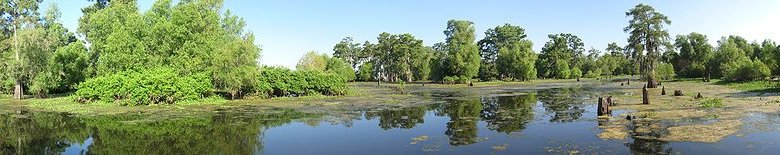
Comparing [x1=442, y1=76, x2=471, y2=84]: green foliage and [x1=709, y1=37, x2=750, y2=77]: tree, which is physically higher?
[x1=709, y1=37, x2=750, y2=77]: tree

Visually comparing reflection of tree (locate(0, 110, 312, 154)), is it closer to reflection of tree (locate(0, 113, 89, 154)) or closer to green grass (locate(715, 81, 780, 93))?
reflection of tree (locate(0, 113, 89, 154))

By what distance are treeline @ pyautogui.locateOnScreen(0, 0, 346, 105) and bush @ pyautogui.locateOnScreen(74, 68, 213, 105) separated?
0.21ft

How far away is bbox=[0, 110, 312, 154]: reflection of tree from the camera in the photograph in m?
17.8

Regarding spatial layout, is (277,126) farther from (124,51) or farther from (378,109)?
(124,51)

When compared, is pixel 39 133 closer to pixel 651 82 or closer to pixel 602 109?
pixel 602 109

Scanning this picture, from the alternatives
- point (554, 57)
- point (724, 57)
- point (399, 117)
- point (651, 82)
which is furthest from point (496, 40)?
point (399, 117)

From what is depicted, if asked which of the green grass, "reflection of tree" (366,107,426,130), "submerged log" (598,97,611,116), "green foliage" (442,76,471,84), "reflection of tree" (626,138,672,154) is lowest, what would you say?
"reflection of tree" (626,138,672,154)

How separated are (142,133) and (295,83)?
26.1 meters

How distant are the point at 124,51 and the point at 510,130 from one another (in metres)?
34.5

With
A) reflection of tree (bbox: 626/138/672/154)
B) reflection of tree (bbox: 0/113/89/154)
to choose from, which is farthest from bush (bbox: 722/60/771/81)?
reflection of tree (bbox: 0/113/89/154)

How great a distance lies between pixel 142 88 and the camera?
3650 cm

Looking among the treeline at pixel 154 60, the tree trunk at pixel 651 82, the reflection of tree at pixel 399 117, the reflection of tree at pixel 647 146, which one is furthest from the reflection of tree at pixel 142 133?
the tree trunk at pixel 651 82

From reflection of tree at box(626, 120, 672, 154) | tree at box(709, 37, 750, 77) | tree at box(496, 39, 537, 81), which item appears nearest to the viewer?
reflection of tree at box(626, 120, 672, 154)

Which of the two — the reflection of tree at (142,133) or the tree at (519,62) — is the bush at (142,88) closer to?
the reflection of tree at (142,133)
